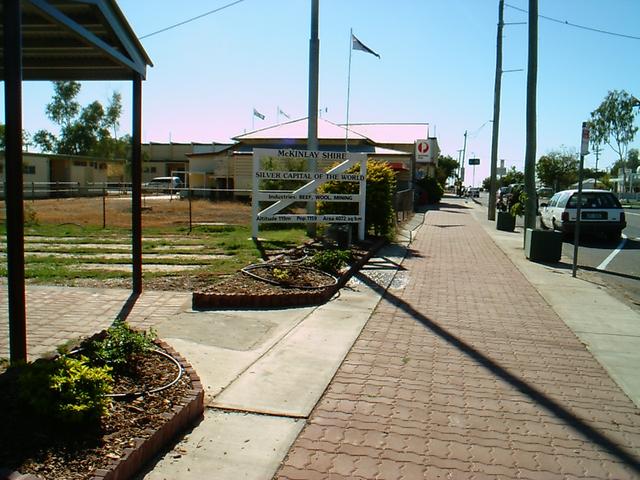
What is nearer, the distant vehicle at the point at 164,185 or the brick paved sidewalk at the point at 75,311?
the brick paved sidewalk at the point at 75,311

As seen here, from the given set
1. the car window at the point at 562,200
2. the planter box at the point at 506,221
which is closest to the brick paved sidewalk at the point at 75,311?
the car window at the point at 562,200

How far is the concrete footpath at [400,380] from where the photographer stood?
392 cm

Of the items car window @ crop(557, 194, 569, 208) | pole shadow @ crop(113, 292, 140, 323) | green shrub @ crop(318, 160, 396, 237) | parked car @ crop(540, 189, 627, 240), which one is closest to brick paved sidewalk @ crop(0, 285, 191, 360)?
pole shadow @ crop(113, 292, 140, 323)

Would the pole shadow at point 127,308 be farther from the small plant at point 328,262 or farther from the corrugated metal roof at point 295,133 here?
the corrugated metal roof at point 295,133

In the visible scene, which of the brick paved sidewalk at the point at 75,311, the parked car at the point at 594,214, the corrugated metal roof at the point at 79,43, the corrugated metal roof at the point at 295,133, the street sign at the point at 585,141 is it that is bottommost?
the brick paved sidewalk at the point at 75,311

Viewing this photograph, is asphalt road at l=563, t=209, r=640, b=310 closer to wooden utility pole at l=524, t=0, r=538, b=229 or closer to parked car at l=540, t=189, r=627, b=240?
parked car at l=540, t=189, r=627, b=240

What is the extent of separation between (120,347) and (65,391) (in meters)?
1.15

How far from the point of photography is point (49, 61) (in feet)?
25.9

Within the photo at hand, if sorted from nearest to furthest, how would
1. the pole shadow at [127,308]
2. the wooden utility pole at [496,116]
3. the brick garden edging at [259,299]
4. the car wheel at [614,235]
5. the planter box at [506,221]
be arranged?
the pole shadow at [127,308] → the brick garden edging at [259,299] → the car wheel at [614,235] → the planter box at [506,221] → the wooden utility pole at [496,116]

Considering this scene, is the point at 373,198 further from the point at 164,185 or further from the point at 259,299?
the point at 164,185

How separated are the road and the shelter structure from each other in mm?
7737

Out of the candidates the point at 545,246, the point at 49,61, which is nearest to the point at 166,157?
the point at 545,246

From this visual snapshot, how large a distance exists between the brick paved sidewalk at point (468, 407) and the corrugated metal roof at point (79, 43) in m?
3.99

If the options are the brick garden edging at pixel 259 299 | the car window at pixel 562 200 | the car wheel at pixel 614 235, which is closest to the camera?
the brick garden edging at pixel 259 299
